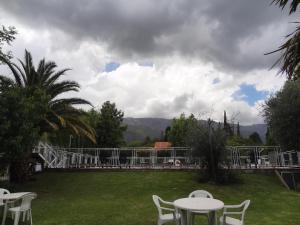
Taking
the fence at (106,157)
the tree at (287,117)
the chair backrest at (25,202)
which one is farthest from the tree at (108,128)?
the chair backrest at (25,202)

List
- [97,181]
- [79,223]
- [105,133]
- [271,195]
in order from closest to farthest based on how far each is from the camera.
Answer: [79,223]
[271,195]
[97,181]
[105,133]

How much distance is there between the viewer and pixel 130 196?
1413 cm

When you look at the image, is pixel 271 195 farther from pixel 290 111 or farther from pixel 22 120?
pixel 22 120

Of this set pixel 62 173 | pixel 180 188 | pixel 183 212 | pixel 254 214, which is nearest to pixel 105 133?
pixel 62 173

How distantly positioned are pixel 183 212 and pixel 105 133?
29.2 m

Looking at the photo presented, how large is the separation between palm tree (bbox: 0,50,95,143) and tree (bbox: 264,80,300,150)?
10.8 meters

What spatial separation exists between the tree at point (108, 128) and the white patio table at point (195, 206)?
2856cm

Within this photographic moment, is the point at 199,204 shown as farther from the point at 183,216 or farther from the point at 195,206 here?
the point at 183,216

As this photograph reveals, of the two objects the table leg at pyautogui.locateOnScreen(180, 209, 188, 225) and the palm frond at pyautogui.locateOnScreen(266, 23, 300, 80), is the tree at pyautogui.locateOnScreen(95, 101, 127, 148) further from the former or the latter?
the palm frond at pyautogui.locateOnScreen(266, 23, 300, 80)

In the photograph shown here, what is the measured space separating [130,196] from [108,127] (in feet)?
73.6

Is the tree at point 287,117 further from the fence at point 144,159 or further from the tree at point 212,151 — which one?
the tree at point 212,151

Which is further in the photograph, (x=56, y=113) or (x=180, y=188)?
(x=56, y=113)

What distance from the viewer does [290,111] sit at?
18766 mm

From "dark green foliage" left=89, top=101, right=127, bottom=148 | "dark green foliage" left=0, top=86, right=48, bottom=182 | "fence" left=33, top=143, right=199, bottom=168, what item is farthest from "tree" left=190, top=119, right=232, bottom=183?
"dark green foliage" left=89, top=101, right=127, bottom=148
